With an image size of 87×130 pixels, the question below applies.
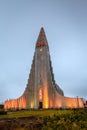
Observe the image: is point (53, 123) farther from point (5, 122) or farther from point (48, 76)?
point (48, 76)

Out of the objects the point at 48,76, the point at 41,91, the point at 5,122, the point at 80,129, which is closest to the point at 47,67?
the point at 48,76

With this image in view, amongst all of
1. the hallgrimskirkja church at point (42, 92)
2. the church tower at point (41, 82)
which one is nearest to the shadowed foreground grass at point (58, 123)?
the hallgrimskirkja church at point (42, 92)

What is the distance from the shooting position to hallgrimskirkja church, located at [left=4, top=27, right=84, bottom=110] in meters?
57.2

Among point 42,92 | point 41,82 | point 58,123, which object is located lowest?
point 58,123

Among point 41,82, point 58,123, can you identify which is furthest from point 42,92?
point 58,123

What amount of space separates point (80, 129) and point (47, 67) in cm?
5358

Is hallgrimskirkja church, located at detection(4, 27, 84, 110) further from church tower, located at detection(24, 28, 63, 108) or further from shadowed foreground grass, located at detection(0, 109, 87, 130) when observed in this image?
shadowed foreground grass, located at detection(0, 109, 87, 130)

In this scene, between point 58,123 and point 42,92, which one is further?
point 42,92

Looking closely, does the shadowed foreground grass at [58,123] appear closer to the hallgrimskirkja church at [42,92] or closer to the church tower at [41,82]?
the hallgrimskirkja church at [42,92]

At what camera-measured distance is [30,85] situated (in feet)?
205

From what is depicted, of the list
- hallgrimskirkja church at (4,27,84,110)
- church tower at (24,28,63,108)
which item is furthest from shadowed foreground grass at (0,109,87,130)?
church tower at (24,28,63,108)

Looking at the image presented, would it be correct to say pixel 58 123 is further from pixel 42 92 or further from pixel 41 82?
pixel 41 82

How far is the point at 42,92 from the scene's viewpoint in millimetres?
59031

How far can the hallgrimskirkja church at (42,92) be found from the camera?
57156mm
